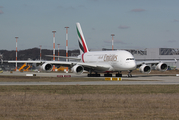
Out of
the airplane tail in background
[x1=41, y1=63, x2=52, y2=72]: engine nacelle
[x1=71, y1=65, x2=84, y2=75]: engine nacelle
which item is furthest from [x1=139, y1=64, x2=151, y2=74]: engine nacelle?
[x1=41, y1=63, x2=52, y2=72]: engine nacelle

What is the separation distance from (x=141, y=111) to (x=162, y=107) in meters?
1.92

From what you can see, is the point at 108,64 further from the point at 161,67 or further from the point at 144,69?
the point at 161,67

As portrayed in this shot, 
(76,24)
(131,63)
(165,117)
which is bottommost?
(165,117)

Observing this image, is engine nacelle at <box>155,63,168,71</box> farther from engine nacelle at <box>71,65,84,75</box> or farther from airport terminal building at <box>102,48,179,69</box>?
airport terminal building at <box>102,48,179,69</box>

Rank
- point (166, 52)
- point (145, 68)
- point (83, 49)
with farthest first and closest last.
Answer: point (166, 52), point (83, 49), point (145, 68)

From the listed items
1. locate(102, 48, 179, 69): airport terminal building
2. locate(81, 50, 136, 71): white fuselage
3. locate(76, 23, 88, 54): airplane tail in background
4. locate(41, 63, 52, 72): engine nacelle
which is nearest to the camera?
locate(81, 50, 136, 71): white fuselage

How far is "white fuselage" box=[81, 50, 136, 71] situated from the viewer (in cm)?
5056

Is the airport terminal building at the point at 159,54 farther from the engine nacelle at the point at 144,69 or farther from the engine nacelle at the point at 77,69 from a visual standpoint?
the engine nacelle at the point at 77,69

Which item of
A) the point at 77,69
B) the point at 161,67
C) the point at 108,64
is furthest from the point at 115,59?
the point at 161,67

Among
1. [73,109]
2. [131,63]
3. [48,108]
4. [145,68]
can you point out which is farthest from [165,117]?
[145,68]

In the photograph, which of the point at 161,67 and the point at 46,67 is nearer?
the point at 46,67

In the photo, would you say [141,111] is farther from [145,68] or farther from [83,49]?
[83,49]

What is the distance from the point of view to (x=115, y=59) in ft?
173

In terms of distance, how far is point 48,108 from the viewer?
49.1 ft
